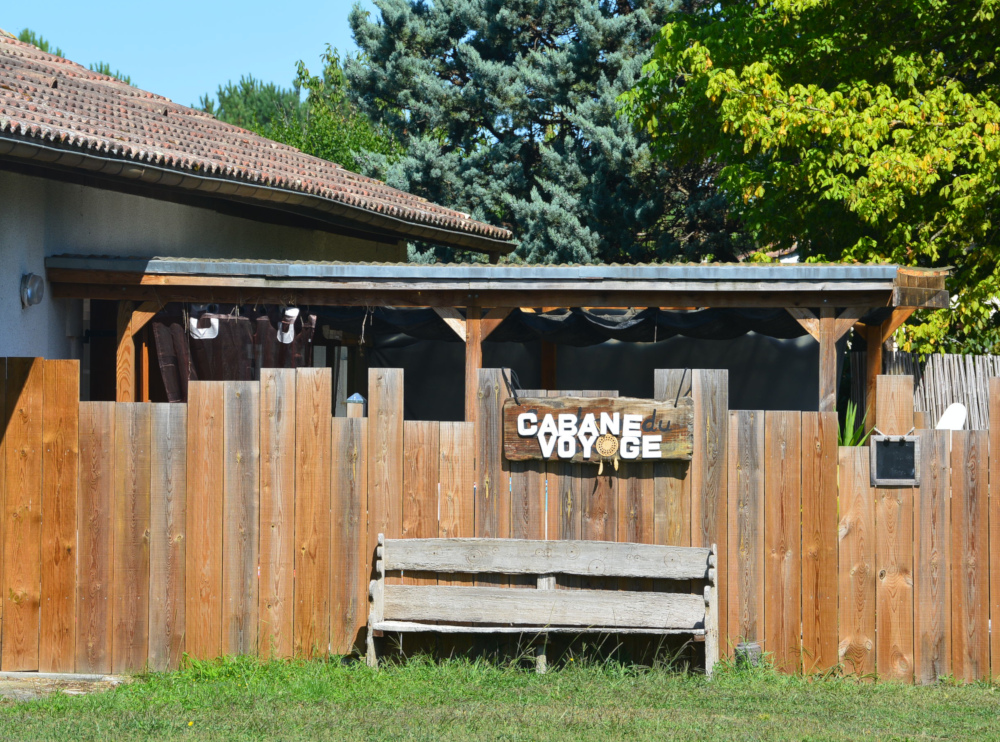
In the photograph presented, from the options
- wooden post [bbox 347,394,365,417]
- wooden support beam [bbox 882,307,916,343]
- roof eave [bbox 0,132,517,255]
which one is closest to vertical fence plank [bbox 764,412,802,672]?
wooden post [bbox 347,394,365,417]

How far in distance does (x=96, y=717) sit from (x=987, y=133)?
12.0 meters

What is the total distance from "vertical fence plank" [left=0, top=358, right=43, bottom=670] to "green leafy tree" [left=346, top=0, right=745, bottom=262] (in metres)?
17.6

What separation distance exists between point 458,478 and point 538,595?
790 mm

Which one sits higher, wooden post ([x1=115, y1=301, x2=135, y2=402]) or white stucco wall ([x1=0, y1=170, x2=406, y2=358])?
white stucco wall ([x1=0, y1=170, x2=406, y2=358])

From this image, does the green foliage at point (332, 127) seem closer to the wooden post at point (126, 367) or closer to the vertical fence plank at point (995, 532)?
the wooden post at point (126, 367)

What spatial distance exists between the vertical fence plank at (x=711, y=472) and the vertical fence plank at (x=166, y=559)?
287 cm

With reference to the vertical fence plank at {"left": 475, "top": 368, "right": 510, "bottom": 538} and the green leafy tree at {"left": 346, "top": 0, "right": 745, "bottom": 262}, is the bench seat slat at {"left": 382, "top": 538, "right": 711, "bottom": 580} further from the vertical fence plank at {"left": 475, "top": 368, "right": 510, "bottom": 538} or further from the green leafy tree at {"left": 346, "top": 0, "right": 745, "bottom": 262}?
the green leafy tree at {"left": 346, "top": 0, "right": 745, "bottom": 262}

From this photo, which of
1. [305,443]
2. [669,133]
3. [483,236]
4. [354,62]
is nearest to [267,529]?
[305,443]

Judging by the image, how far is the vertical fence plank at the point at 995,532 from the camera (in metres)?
5.68

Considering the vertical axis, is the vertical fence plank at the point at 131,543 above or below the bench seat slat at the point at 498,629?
above

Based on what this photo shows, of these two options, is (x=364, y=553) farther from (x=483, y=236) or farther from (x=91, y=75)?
(x=91, y=75)

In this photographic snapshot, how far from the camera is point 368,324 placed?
38.7 ft

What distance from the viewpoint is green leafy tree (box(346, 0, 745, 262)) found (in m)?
22.7

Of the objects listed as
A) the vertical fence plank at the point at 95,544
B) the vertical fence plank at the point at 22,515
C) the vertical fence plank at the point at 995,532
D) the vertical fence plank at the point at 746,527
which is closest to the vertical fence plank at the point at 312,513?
the vertical fence plank at the point at 95,544
